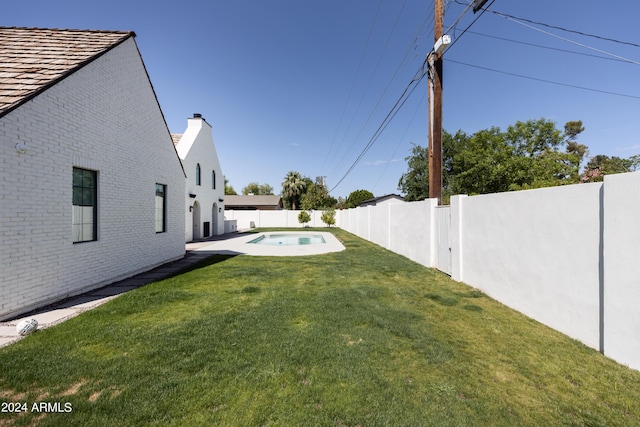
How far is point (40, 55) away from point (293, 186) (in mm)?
38194

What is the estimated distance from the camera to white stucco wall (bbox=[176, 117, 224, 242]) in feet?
49.8

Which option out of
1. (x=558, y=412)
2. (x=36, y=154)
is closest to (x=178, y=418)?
(x=558, y=412)

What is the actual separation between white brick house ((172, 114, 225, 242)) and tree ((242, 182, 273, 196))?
53.2m

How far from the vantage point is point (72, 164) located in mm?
5090

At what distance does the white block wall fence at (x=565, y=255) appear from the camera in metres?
2.83

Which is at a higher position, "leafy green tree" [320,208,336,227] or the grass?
"leafy green tree" [320,208,336,227]

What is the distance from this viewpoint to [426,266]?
335 inches

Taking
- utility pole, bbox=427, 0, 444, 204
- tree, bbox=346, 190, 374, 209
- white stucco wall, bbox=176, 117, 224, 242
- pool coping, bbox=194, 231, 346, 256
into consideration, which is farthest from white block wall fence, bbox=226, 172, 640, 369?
tree, bbox=346, 190, 374, 209

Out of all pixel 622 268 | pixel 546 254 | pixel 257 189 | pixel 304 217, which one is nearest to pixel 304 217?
pixel 304 217

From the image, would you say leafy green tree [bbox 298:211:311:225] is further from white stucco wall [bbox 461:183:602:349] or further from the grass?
the grass

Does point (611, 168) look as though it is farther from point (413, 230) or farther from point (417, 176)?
point (413, 230)

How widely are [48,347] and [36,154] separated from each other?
343cm

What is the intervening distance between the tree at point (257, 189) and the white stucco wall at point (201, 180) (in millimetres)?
53045

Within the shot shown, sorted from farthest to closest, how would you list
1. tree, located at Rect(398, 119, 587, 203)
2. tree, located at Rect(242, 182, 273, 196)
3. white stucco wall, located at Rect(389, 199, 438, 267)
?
tree, located at Rect(242, 182, 273, 196) < tree, located at Rect(398, 119, 587, 203) < white stucco wall, located at Rect(389, 199, 438, 267)
